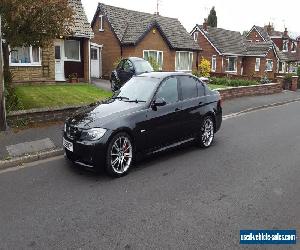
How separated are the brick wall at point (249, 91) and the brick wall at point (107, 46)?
37.5 ft

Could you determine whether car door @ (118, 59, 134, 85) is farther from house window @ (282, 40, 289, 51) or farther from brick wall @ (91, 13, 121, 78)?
house window @ (282, 40, 289, 51)

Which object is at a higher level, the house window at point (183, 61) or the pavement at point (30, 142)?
the house window at point (183, 61)

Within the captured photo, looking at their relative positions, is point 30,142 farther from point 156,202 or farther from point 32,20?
point 156,202

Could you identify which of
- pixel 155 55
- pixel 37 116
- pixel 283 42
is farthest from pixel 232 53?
pixel 37 116

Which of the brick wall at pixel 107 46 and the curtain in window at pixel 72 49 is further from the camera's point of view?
the brick wall at pixel 107 46

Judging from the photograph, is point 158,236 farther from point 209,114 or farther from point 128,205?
point 209,114

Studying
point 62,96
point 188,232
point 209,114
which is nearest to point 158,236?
point 188,232

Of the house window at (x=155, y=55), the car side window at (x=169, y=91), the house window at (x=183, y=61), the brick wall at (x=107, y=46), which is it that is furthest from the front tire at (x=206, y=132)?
the house window at (x=183, y=61)

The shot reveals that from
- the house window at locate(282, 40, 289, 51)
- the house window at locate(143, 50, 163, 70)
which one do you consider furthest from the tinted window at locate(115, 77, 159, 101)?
the house window at locate(282, 40, 289, 51)

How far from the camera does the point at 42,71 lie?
19562 millimetres

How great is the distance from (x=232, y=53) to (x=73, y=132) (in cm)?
3662

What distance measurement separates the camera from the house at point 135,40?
90.5ft

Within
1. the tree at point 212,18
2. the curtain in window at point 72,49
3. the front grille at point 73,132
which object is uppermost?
the tree at point 212,18

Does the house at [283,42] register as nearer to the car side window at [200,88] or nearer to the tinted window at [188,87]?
the car side window at [200,88]
